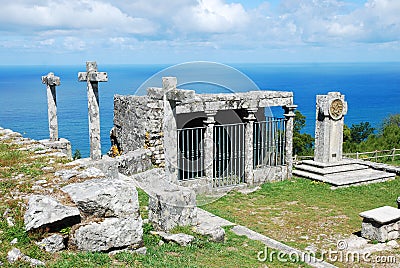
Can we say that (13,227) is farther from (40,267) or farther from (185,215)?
(185,215)

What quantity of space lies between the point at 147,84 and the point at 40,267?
5.16 m

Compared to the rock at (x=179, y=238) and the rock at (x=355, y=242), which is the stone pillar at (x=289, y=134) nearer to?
the rock at (x=355, y=242)

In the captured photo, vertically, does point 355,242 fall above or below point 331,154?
below

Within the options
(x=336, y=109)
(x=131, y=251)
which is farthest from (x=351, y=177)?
(x=131, y=251)

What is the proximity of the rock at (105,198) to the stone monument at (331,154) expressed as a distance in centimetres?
1198

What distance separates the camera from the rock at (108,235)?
19.0ft

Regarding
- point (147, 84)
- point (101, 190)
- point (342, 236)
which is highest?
point (147, 84)

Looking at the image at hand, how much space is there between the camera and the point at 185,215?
8.45 meters

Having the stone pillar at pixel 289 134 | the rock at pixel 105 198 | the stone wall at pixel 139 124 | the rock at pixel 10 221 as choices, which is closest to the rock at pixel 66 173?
the rock at pixel 105 198

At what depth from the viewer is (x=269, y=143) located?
16.9 m

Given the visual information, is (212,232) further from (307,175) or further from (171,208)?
(307,175)

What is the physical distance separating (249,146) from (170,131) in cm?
582

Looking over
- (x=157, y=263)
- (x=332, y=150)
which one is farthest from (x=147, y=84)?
(x=332, y=150)

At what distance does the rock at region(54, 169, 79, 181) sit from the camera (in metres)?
7.24
